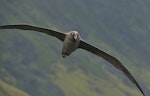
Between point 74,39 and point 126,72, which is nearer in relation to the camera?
point 74,39

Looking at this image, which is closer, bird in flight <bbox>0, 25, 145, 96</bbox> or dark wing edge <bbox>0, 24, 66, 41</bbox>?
bird in flight <bbox>0, 25, 145, 96</bbox>

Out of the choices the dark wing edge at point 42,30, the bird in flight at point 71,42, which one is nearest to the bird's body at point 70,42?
the bird in flight at point 71,42

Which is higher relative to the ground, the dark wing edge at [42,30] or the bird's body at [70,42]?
the dark wing edge at [42,30]

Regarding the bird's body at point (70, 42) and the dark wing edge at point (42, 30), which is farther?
the dark wing edge at point (42, 30)

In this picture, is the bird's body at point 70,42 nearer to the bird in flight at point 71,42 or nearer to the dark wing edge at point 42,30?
the bird in flight at point 71,42

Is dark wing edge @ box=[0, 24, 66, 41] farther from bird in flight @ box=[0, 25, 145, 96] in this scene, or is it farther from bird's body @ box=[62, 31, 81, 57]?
bird's body @ box=[62, 31, 81, 57]

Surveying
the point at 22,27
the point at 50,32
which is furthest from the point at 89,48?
the point at 22,27

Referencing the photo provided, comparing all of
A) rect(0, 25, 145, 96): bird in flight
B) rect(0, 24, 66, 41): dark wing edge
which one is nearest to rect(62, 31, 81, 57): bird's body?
rect(0, 25, 145, 96): bird in flight

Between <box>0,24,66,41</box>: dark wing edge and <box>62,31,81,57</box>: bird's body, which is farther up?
<box>0,24,66,41</box>: dark wing edge

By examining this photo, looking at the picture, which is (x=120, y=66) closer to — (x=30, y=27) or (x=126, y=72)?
(x=126, y=72)

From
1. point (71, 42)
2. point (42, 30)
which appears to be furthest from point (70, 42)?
point (42, 30)

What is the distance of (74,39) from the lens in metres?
20.1

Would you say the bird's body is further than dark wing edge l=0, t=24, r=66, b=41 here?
No

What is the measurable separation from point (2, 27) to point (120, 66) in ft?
20.0
